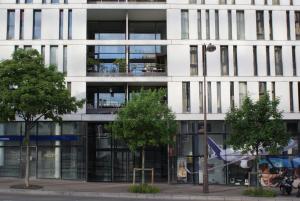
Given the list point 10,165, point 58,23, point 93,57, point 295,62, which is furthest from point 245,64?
point 10,165

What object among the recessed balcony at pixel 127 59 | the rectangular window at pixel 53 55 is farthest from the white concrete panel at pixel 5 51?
the recessed balcony at pixel 127 59

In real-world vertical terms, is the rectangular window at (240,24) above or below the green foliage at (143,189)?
above

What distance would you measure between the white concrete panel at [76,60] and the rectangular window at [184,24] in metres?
7.66

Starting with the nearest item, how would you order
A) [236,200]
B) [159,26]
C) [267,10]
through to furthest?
1. [236,200]
2. [267,10]
3. [159,26]

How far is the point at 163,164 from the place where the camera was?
37.4m

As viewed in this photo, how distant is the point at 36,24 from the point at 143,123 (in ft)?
45.8

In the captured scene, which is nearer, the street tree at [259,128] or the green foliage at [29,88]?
the street tree at [259,128]

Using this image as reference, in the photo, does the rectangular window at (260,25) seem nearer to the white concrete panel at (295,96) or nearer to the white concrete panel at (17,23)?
the white concrete panel at (295,96)

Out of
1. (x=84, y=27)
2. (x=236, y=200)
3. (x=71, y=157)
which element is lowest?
(x=236, y=200)

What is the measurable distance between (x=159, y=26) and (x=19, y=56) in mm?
14212

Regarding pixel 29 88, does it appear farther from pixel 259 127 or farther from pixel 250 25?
pixel 250 25

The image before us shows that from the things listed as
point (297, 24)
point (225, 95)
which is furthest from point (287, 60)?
point (225, 95)

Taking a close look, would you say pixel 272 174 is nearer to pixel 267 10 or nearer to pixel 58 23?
pixel 267 10

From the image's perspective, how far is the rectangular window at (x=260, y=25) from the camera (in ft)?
121
